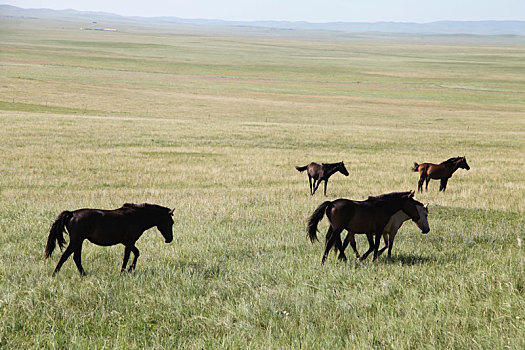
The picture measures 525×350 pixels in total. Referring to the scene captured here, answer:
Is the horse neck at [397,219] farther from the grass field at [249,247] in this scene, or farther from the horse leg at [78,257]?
the horse leg at [78,257]

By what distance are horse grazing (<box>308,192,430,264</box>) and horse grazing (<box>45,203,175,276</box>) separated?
2382 mm

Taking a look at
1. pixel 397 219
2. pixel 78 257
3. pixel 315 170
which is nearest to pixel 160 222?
pixel 78 257

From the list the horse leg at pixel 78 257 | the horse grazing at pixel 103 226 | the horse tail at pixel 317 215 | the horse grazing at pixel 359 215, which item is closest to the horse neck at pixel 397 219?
the horse grazing at pixel 359 215

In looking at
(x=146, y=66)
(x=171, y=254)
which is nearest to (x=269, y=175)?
(x=171, y=254)

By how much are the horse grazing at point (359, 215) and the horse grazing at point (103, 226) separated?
238cm

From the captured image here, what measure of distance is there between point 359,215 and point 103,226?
3.77 meters

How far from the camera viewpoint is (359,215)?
8242 mm

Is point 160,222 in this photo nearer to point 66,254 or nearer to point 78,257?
point 78,257

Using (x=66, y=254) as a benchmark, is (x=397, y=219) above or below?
above

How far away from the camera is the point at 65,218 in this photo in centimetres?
725

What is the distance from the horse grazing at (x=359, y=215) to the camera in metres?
8.09

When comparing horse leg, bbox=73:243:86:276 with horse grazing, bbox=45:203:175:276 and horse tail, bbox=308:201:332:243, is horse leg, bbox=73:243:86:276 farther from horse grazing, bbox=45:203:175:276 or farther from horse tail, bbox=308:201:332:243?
horse tail, bbox=308:201:332:243

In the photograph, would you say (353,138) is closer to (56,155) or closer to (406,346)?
(56,155)

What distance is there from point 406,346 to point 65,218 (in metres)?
4.65
